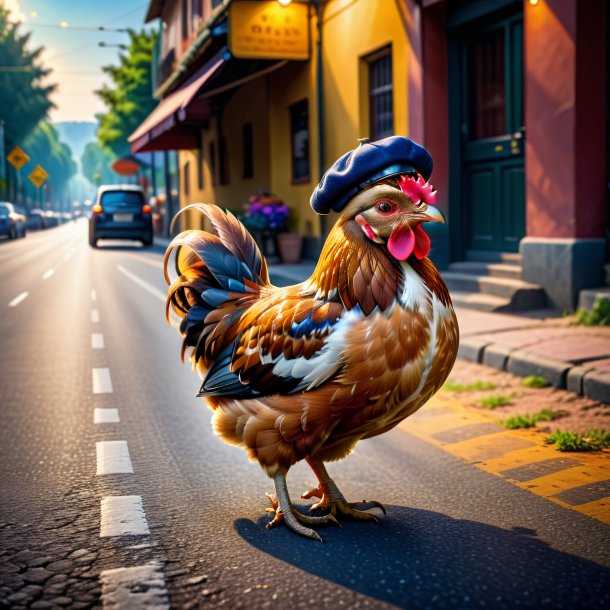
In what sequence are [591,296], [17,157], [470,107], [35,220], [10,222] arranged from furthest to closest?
[35,220]
[17,157]
[10,222]
[470,107]
[591,296]

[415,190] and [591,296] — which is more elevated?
[415,190]

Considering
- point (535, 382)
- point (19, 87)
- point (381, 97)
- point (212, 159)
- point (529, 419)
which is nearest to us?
point (529, 419)

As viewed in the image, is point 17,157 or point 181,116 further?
point 17,157

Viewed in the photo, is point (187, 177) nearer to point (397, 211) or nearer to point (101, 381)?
point (101, 381)

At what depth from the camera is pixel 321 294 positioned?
2.86 metres

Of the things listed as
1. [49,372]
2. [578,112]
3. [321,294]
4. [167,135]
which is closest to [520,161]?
[578,112]

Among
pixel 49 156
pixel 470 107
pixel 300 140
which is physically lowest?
pixel 470 107

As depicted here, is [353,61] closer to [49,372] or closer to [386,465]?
[49,372]

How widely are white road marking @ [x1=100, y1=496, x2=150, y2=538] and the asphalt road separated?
0.04 metres

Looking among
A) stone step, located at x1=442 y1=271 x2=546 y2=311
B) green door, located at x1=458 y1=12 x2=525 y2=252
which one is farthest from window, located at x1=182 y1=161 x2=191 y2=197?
stone step, located at x1=442 y1=271 x2=546 y2=311

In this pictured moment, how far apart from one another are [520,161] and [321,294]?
7.96m

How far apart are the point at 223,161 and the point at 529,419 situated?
71.3 feet

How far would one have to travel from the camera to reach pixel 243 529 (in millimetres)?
3281

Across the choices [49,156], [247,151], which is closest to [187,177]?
[247,151]
